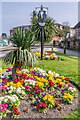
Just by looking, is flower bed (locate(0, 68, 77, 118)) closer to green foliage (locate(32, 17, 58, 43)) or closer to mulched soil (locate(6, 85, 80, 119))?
mulched soil (locate(6, 85, 80, 119))

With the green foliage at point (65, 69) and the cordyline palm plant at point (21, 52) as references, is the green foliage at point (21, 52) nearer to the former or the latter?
the cordyline palm plant at point (21, 52)

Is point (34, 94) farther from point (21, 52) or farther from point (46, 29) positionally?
point (46, 29)

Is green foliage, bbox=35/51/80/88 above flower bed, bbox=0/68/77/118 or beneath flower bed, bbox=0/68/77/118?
above

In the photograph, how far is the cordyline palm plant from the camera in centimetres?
419

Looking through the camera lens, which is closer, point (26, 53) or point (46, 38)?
point (26, 53)

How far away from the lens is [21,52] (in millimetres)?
4168

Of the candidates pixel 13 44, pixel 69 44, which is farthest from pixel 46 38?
pixel 69 44

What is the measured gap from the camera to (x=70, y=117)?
3221mm

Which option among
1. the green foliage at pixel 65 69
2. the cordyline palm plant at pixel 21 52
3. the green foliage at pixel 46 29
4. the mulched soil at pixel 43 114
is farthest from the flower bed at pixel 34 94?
the green foliage at pixel 46 29

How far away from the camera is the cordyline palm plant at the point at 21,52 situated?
419cm

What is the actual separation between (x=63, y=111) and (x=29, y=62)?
5.66 ft

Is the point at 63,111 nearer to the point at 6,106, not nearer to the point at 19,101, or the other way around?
the point at 19,101

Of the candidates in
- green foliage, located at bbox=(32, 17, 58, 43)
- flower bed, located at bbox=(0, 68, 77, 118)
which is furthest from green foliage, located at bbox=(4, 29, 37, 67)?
green foliage, located at bbox=(32, 17, 58, 43)

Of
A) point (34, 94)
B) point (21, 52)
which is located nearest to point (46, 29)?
point (21, 52)
